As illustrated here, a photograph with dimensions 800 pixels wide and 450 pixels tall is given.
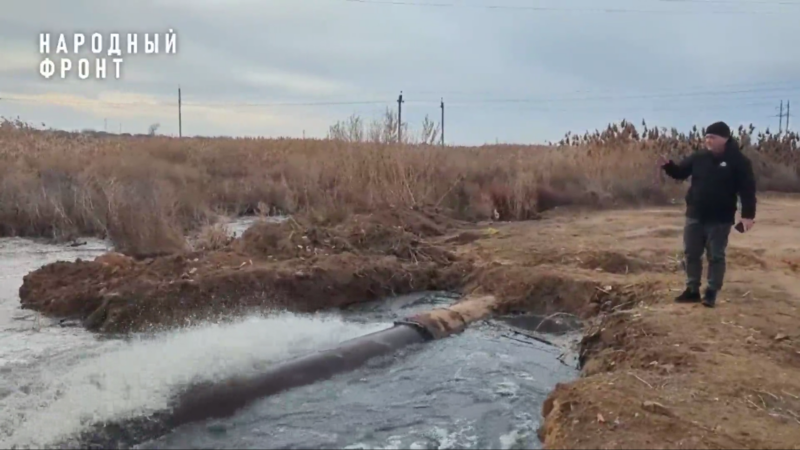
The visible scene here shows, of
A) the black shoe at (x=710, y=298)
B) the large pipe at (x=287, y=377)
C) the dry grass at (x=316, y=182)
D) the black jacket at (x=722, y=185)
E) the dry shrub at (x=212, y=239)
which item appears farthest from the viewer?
the dry grass at (x=316, y=182)

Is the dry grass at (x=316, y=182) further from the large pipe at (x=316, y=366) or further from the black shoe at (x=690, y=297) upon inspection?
the black shoe at (x=690, y=297)

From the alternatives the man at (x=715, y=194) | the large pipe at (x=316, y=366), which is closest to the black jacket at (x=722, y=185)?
the man at (x=715, y=194)

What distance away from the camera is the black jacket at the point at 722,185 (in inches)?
280

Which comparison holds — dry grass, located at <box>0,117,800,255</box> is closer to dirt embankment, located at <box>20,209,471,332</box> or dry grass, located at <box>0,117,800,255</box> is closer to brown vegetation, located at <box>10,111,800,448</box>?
brown vegetation, located at <box>10,111,800,448</box>

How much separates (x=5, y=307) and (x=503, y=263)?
6.29m

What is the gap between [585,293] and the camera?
8.88 m

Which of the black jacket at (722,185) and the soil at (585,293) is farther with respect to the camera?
the black jacket at (722,185)

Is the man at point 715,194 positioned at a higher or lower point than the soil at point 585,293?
higher

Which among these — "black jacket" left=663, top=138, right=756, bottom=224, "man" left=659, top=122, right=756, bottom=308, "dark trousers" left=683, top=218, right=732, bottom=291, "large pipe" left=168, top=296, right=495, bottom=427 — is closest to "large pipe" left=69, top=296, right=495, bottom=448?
"large pipe" left=168, top=296, right=495, bottom=427

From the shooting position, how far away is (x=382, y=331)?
290 inches

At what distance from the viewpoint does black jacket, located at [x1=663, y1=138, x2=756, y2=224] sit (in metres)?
7.12

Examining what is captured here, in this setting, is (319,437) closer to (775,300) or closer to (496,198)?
(775,300)

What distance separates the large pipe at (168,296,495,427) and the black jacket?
2.68 meters

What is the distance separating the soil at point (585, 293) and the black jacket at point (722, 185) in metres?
0.96
